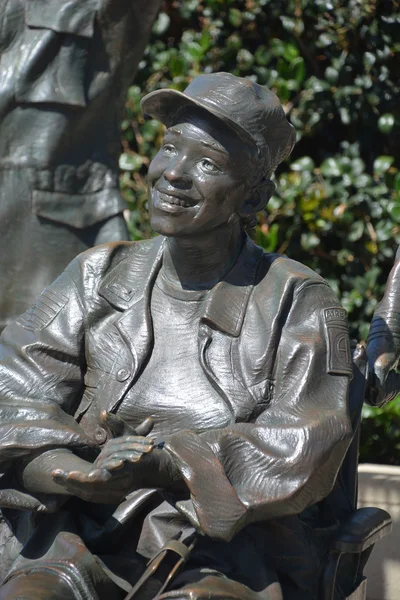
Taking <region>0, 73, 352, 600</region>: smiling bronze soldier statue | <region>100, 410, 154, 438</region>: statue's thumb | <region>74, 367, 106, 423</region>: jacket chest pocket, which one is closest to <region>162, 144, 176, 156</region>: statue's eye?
<region>0, 73, 352, 600</region>: smiling bronze soldier statue

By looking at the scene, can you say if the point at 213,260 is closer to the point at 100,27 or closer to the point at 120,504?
the point at 120,504

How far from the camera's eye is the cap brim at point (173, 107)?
13.8ft

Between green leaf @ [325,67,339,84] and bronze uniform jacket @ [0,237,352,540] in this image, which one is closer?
bronze uniform jacket @ [0,237,352,540]

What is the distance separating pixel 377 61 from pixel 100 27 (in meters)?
1.97

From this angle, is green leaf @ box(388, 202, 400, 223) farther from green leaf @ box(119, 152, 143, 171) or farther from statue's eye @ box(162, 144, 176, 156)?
statue's eye @ box(162, 144, 176, 156)

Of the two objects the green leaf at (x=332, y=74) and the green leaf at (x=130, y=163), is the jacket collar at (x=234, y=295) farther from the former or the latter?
the green leaf at (x=130, y=163)

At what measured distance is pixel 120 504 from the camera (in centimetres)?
417

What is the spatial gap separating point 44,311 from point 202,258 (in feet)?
1.48

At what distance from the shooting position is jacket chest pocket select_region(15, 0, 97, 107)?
6852mm

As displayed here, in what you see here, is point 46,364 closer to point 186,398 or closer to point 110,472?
point 186,398

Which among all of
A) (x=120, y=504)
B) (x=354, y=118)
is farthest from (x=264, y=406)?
(x=354, y=118)

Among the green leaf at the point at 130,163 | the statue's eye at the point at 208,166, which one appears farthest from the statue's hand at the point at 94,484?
the green leaf at the point at 130,163

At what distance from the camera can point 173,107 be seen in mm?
4316

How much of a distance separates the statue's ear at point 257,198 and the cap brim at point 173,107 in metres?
0.15
